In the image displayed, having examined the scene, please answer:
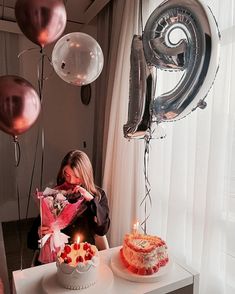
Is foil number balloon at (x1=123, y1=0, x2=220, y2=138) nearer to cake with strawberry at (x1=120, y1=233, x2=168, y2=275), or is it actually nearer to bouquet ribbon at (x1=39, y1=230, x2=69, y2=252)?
cake with strawberry at (x1=120, y1=233, x2=168, y2=275)

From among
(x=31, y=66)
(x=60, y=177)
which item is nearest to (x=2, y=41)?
(x=31, y=66)

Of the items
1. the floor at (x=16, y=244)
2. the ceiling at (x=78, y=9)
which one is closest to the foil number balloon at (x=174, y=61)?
the ceiling at (x=78, y=9)

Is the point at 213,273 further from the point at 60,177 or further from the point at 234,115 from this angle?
the point at 60,177

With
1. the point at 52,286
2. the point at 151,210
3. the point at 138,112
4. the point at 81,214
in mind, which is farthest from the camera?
the point at 151,210

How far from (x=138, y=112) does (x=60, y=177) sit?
2.37 feet

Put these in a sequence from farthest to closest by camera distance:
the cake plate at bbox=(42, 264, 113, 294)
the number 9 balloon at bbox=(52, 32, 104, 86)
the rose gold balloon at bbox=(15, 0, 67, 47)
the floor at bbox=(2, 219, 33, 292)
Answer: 1. the floor at bbox=(2, 219, 33, 292)
2. the number 9 balloon at bbox=(52, 32, 104, 86)
3. the rose gold balloon at bbox=(15, 0, 67, 47)
4. the cake plate at bbox=(42, 264, 113, 294)

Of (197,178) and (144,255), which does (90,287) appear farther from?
(197,178)

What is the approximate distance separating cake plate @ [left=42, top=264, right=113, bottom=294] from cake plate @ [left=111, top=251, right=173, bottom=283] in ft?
0.10

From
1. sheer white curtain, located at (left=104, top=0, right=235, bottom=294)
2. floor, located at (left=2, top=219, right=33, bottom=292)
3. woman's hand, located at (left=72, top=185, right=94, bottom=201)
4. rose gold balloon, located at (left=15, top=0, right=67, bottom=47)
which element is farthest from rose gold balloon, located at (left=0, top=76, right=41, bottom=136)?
floor, located at (left=2, top=219, right=33, bottom=292)

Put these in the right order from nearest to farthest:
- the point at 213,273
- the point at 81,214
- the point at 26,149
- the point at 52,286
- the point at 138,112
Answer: the point at 52,286
the point at 138,112
the point at 213,273
the point at 81,214
the point at 26,149

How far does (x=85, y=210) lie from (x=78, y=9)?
2.21 meters

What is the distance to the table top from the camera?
2.88 feet

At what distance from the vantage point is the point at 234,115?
1.19 m

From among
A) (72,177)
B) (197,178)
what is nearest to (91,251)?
(72,177)
